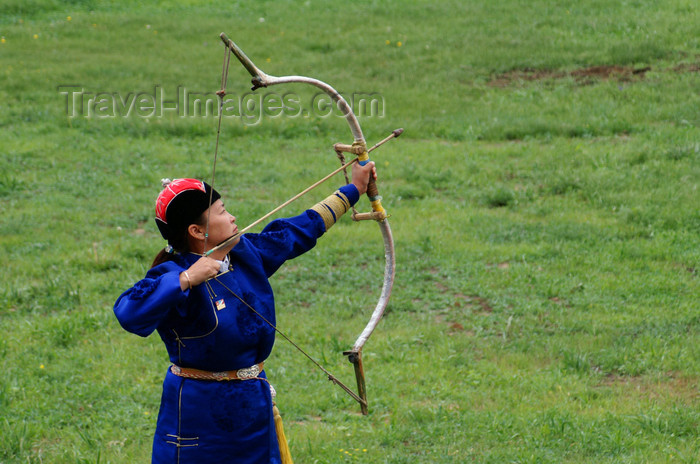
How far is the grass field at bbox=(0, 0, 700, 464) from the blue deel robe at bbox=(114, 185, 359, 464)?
1.31 meters

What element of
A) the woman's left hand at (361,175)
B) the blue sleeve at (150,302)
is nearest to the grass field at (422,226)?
the woman's left hand at (361,175)

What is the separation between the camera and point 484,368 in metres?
5.50

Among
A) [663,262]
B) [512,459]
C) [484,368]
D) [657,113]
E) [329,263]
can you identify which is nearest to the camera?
[512,459]

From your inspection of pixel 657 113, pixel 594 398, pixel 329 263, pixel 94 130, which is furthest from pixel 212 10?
pixel 594 398

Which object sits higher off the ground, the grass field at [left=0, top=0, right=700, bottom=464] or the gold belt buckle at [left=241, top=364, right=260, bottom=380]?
the gold belt buckle at [left=241, top=364, right=260, bottom=380]

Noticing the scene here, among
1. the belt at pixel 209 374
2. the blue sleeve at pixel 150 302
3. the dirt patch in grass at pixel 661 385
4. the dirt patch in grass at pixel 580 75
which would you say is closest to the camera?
the blue sleeve at pixel 150 302

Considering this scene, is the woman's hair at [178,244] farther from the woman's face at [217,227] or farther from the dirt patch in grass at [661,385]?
the dirt patch in grass at [661,385]

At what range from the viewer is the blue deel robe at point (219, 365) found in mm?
3156

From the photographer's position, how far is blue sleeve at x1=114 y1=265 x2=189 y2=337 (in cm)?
290

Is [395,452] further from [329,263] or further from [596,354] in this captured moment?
[329,263]

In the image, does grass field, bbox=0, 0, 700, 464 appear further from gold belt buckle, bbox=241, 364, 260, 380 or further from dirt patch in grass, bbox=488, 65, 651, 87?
gold belt buckle, bbox=241, 364, 260, 380

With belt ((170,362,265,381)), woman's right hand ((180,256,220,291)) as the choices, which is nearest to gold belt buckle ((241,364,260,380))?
belt ((170,362,265,381))

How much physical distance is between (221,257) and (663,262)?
491 cm

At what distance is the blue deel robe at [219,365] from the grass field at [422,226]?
131 cm
